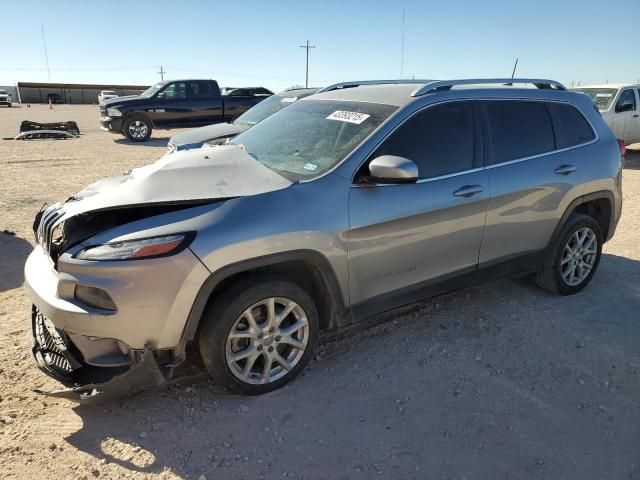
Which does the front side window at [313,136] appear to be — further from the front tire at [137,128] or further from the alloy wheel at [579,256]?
the front tire at [137,128]

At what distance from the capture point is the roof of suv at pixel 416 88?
11.5 feet

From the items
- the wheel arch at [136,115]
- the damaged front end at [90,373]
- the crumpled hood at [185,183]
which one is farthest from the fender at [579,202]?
the wheel arch at [136,115]

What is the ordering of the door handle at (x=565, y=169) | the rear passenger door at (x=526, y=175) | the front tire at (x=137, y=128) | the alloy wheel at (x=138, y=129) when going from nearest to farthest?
the rear passenger door at (x=526, y=175) < the door handle at (x=565, y=169) < the front tire at (x=137, y=128) < the alloy wheel at (x=138, y=129)

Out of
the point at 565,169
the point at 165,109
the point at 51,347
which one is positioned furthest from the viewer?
the point at 165,109

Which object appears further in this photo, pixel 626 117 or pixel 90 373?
pixel 626 117

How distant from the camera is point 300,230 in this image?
2840 mm

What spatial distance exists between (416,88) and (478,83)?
0.66 m

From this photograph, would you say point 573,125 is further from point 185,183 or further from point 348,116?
point 185,183

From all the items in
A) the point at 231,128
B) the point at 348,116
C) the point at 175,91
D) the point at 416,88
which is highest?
the point at 416,88

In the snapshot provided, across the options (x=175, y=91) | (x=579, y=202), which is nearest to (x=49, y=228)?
(x=579, y=202)

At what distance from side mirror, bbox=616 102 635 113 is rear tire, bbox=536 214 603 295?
9.93 m

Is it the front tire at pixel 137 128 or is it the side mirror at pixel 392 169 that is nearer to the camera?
the side mirror at pixel 392 169

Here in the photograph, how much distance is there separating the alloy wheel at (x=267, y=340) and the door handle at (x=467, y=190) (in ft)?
4.51

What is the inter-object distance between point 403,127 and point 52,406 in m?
2.75
